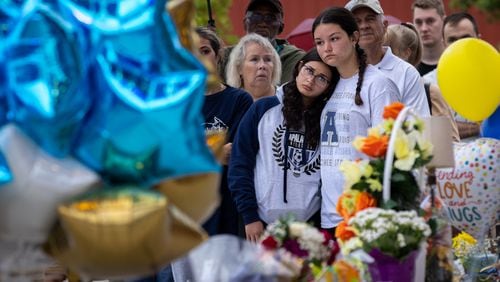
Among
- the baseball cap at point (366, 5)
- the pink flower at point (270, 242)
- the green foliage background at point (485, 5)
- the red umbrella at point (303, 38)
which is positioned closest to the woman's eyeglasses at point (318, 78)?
the baseball cap at point (366, 5)

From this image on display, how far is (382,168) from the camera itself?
5.16 meters

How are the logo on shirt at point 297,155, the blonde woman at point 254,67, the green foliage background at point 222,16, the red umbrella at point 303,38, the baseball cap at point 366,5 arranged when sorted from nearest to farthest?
A: the logo on shirt at point 297,155, the blonde woman at point 254,67, the baseball cap at point 366,5, the red umbrella at point 303,38, the green foliage background at point 222,16

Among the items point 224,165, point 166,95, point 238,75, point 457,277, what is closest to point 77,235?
point 166,95

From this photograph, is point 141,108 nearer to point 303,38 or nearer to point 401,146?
point 401,146

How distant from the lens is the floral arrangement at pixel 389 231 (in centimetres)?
489

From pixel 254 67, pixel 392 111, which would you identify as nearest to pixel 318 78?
pixel 254 67

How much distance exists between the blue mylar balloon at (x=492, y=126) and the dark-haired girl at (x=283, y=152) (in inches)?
44.3

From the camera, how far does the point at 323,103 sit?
6332mm

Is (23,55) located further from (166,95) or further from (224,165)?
(224,165)

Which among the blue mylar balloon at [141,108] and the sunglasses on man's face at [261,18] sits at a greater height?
the sunglasses on man's face at [261,18]

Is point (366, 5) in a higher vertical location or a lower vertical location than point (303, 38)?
higher

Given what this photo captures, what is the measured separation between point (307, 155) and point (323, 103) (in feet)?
0.95

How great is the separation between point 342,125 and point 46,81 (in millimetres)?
3498

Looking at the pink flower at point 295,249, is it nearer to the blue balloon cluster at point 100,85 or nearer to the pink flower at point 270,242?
the pink flower at point 270,242
